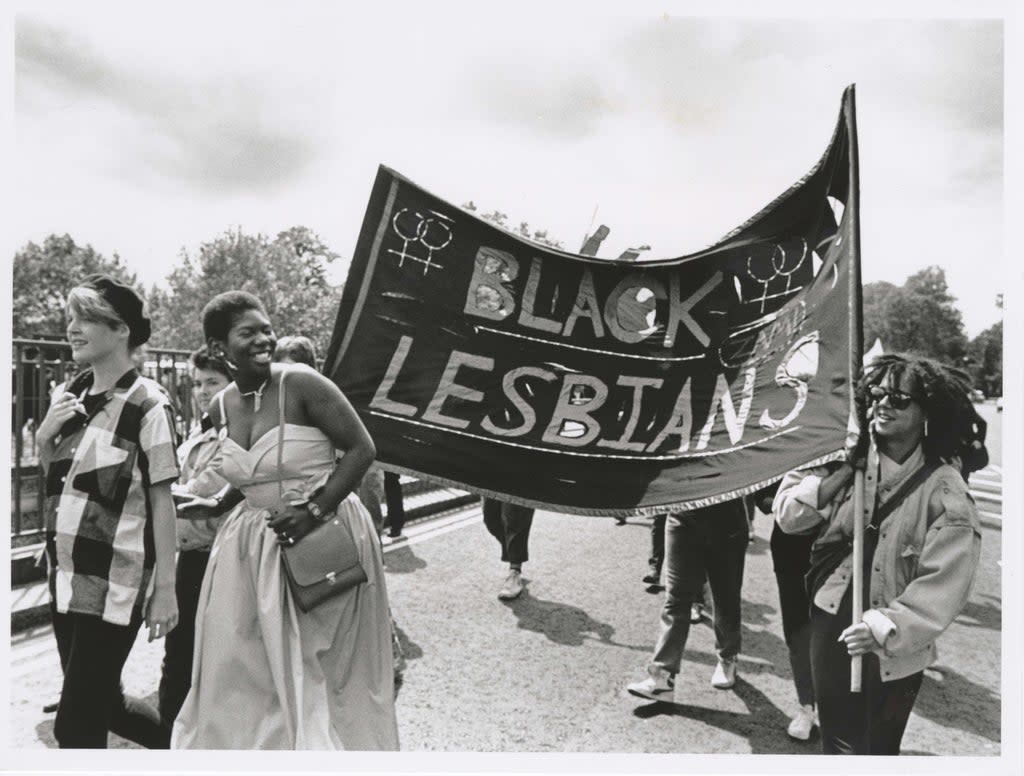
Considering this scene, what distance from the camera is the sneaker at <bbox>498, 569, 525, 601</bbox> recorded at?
582 centimetres

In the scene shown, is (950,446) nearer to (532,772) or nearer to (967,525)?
(967,525)

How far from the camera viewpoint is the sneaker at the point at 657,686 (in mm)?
4023

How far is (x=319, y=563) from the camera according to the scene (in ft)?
9.38

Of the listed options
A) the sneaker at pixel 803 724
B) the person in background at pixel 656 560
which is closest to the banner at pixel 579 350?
the sneaker at pixel 803 724

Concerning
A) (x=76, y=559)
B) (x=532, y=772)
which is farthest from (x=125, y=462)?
(x=532, y=772)

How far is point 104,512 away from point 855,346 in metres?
2.74

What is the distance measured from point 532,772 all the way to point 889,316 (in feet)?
37.5

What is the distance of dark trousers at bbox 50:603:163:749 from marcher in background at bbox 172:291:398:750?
0.84 feet

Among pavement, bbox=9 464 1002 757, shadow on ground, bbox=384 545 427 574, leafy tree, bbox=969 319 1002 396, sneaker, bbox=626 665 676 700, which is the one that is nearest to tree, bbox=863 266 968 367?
leafy tree, bbox=969 319 1002 396

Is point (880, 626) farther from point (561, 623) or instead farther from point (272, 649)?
point (561, 623)

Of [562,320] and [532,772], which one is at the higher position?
[562,320]

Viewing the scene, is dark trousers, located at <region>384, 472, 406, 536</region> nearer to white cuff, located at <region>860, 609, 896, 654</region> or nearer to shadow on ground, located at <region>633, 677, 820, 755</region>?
shadow on ground, located at <region>633, 677, 820, 755</region>

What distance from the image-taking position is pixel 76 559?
274cm

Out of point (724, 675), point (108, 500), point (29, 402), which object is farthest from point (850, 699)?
point (29, 402)
